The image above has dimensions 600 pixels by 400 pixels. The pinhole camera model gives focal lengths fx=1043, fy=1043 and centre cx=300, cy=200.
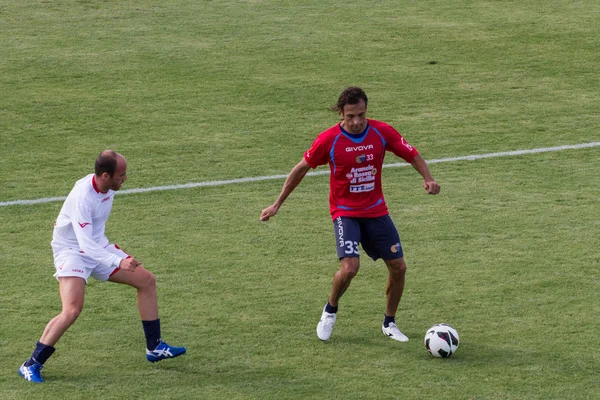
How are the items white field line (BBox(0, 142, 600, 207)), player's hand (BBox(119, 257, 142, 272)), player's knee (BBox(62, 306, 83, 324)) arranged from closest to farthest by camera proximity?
player's hand (BBox(119, 257, 142, 272))
player's knee (BBox(62, 306, 83, 324))
white field line (BBox(0, 142, 600, 207))

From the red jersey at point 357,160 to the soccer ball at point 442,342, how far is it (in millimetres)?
1087

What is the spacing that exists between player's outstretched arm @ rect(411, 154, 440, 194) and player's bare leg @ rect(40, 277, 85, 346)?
286 centimetres

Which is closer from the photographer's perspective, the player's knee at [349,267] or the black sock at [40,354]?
the black sock at [40,354]

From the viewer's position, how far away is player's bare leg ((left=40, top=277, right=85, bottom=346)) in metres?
7.94

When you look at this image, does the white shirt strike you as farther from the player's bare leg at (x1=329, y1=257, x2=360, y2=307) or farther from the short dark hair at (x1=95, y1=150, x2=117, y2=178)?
the player's bare leg at (x1=329, y1=257, x2=360, y2=307)

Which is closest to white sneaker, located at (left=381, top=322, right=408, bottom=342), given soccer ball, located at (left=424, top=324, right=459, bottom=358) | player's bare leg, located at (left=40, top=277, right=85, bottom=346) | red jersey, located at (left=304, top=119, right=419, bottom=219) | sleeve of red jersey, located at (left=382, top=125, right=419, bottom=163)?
soccer ball, located at (left=424, top=324, right=459, bottom=358)

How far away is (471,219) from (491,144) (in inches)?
124

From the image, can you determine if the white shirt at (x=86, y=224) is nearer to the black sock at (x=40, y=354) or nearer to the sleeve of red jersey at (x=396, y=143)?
the black sock at (x=40, y=354)

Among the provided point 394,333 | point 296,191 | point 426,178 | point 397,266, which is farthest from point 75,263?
point 296,191

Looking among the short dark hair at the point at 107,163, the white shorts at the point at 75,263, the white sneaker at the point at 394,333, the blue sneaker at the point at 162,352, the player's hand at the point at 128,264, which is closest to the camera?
the player's hand at the point at 128,264

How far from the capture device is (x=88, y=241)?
7.75 m

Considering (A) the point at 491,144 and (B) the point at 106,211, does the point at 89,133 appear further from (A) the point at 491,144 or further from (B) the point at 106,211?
(B) the point at 106,211

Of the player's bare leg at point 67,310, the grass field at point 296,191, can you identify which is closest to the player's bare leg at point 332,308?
the grass field at point 296,191

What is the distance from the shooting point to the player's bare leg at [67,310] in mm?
7941
